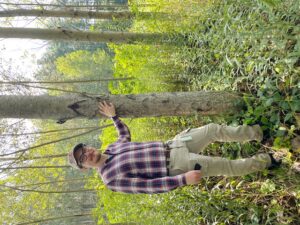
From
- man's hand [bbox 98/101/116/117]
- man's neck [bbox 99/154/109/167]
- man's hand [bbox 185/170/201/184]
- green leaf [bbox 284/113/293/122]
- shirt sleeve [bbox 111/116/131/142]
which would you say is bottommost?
man's hand [bbox 185/170/201/184]

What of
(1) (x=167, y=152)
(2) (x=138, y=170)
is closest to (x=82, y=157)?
(2) (x=138, y=170)

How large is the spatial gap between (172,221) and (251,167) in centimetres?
113

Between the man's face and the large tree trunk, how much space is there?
379mm

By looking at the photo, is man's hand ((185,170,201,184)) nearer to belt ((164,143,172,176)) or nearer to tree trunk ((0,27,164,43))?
belt ((164,143,172,176))

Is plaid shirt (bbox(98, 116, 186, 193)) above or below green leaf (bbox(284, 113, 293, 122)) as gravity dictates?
below

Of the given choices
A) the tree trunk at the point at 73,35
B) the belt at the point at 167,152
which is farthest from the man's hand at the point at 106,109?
the tree trunk at the point at 73,35

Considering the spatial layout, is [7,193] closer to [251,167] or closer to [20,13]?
[20,13]

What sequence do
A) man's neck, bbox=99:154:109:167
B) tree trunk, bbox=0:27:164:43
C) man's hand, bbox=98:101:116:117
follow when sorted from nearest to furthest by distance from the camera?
man's neck, bbox=99:154:109:167 < man's hand, bbox=98:101:116:117 < tree trunk, bbox=0:27:164:43

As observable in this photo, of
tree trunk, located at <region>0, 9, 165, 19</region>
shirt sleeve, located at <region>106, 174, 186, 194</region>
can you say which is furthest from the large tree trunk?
tree trunk, located at <region>0, 9, 165, 19</region>

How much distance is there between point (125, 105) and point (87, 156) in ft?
2.05

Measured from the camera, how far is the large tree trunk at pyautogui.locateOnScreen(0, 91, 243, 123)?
8.39 ft

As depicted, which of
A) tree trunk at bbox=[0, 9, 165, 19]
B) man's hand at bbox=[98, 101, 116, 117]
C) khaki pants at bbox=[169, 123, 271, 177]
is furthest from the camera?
tree trunk at bbox=[0, 9, 165, 19]

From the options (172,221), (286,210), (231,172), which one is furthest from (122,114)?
(286,210)

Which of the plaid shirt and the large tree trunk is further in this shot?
the large tree trunk
